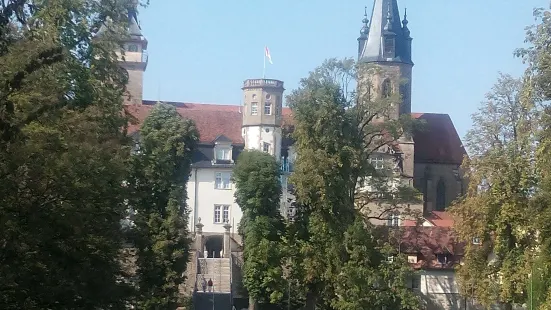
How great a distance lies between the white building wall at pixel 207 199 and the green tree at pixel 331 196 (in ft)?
87.8

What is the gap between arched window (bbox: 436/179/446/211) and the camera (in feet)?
271

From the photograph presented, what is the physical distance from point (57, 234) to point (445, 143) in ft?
204

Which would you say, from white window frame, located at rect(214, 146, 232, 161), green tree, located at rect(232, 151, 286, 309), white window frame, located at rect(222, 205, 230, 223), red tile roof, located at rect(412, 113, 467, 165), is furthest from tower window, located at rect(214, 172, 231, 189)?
red tile roof, located at rect(412, 113, 467, 165)

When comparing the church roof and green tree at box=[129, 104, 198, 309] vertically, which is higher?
the church roof

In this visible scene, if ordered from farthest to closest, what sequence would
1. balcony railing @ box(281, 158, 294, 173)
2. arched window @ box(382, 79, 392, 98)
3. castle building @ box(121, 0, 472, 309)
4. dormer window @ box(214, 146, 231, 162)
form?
balcony railing @ box(281, 158, 294, 173)
dormer window @ box(214, 146, 231, 162)
castle building @ box(121, 0, 472, 309)
arched window @ box(382, 79, 392, 98)

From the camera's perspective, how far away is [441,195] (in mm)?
82938

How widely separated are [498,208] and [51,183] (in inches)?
1155

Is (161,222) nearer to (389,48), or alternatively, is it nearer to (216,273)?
(216,273)

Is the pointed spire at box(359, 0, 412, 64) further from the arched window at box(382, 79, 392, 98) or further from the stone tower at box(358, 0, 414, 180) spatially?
the arched window at box(382, 79, 392, 98)

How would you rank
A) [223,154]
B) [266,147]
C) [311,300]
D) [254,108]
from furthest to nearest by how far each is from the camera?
[254,108]
[266,147]
[223,154]
[311,300]

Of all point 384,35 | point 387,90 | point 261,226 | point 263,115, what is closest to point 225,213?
point 263,115

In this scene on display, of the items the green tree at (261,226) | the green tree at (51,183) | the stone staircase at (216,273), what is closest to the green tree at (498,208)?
the green tree at (261,226)

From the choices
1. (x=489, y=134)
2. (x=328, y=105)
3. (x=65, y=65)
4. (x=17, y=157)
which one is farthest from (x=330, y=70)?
(x=17, y=157)

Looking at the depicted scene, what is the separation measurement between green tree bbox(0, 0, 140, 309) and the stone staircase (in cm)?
3224
